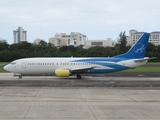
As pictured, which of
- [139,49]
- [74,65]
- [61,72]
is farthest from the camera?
[139,49]

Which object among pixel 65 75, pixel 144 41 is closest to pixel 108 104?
pixel 65 75

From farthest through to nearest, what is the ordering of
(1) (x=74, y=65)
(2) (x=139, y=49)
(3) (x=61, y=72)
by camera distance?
(2) (x=139, y=49)
(1) (x=74, y=65)
(3) (x=61, y=72)

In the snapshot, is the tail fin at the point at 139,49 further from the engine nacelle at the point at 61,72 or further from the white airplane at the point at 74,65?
the engine nacelle at the point at 61,72

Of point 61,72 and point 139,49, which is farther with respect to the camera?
point 139,49

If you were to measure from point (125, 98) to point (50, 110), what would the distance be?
618 cm

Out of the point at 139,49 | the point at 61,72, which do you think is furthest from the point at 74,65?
the point at 139,49

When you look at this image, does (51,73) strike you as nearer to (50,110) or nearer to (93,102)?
(93,102)

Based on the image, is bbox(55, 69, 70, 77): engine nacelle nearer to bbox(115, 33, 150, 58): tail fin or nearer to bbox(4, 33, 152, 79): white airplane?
bbox(4, 33, 152, 79): white airplane

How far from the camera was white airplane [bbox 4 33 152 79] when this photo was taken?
33.1 meters

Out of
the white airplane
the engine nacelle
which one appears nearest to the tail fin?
the white airplane

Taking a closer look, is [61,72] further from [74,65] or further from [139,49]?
[139,49]

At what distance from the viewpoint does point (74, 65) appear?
34.5m

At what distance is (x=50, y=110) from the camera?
43.2 ft

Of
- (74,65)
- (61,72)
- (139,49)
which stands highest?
(139,49)
